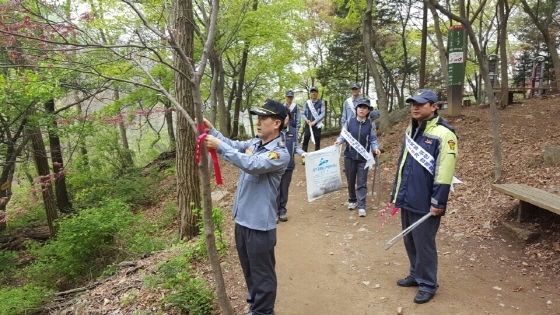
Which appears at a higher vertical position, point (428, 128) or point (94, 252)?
point (428, 128)

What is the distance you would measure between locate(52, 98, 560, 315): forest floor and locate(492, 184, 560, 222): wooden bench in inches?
7.7

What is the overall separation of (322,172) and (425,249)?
2507 mm

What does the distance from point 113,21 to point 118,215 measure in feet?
25.7

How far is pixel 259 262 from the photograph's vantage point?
3117 millimetres

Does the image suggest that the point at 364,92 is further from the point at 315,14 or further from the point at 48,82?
the point at 48,82

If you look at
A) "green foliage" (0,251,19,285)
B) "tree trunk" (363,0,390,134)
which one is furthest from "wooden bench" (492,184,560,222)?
"green foliage" (0,251,19,285)

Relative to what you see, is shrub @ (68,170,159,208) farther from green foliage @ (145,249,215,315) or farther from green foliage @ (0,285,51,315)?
green foliage @ (145,249,215,315)

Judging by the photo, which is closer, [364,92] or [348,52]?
[348,52]

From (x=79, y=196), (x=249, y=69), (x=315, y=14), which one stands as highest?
(x=315, y=14)

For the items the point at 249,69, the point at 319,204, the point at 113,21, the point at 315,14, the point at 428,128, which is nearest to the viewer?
the point at 428,128

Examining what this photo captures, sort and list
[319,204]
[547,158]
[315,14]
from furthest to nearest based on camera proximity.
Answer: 1. [315,14]
2. [319,204]
3. [547,158]

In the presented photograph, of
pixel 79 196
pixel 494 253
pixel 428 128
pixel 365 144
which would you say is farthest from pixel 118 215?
pixel 79 196

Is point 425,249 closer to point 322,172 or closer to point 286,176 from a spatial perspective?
point 322,172

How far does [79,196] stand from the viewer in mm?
12422
